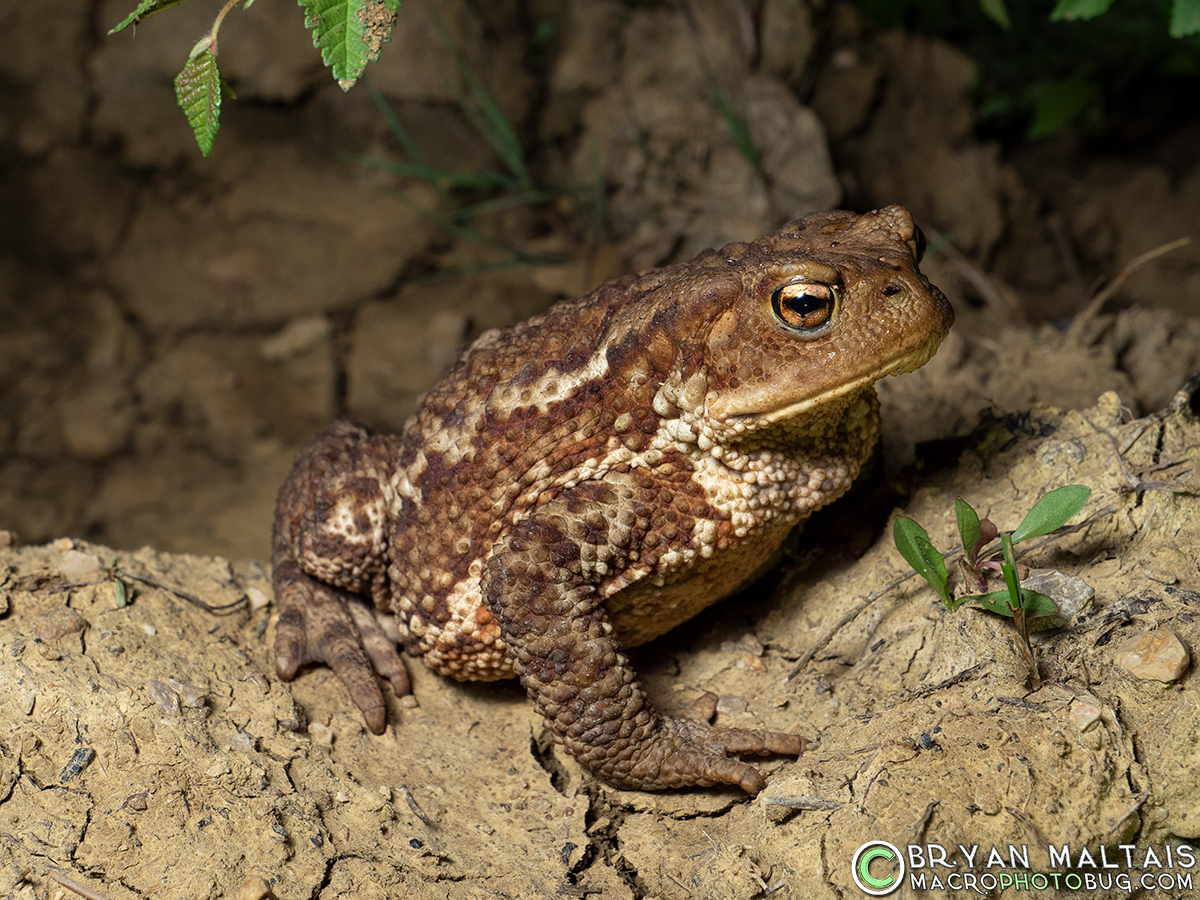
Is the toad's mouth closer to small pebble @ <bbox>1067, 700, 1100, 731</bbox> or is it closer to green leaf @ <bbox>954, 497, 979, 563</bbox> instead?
green leaf @ <bbox>954, 497, 979, 563</bbox>

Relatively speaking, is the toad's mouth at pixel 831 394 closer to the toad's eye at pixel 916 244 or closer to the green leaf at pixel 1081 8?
the toad's eye at pixel 916 244

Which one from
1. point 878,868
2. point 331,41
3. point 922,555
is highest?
point 331,41

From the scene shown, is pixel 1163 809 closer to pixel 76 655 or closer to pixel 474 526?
pixel 474 526

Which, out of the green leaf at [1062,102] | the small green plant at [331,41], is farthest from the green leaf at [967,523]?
the green leaf at [1062,102]

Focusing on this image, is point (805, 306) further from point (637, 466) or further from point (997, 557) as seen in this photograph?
point (997, 557)

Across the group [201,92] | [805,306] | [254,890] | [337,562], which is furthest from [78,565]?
[805,306]
